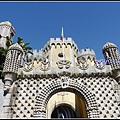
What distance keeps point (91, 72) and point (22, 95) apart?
5.17m

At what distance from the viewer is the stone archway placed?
32.0ft

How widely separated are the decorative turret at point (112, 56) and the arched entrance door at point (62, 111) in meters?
7.17

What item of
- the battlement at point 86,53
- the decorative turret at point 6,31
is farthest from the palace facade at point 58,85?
the decorative turret at point 6,31

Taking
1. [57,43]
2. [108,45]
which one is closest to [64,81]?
[108,45]

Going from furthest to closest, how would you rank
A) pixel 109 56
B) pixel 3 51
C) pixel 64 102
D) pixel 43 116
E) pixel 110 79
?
1. pixel 3 51
2. pixel 64 102
3. pixel 109 56
4. pixel 110 79
5. pixel 43 116

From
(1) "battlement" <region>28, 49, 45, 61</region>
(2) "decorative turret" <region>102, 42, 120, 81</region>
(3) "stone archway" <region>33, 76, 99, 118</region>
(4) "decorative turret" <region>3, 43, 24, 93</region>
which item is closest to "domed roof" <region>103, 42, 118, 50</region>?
(2) "decorative turret" <region>102, 42, 120, 81</region>

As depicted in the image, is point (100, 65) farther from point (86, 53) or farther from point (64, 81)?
point (86, 53)

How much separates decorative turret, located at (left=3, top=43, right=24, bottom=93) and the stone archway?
229 centimetres

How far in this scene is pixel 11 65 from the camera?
1128 cm

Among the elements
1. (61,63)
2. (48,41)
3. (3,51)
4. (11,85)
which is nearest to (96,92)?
(61,63)

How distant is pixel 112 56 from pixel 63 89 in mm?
4654

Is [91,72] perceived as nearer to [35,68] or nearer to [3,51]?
[35,68]

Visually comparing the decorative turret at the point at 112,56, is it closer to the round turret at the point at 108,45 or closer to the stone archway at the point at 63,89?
the round turret at the point at 108,45

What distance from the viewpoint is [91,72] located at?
11.5m
